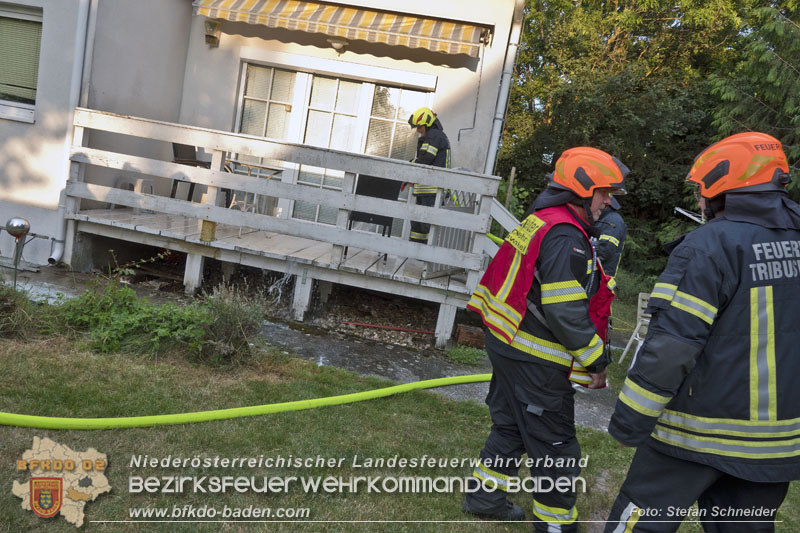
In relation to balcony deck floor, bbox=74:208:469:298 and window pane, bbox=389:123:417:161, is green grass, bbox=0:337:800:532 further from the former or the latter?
window pane, bbox=389:123:417:161

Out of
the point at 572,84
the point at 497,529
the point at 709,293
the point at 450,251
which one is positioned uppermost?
the point at 572,84

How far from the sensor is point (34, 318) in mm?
4387

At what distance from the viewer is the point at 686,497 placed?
6.80 feet

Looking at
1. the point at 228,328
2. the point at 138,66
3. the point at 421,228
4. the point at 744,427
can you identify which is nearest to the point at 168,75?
the point at 138,66

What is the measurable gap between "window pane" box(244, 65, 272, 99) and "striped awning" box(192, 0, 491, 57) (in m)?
1.01

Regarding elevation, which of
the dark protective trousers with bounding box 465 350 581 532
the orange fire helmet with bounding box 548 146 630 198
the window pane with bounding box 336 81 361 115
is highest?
the window pane with bounding box 336 81 361 115

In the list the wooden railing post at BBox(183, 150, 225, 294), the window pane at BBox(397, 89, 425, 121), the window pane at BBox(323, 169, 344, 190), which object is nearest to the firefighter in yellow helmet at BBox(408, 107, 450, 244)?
the window pane at BBox(397, 89, 425, 121)

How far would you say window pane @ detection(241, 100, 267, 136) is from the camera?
827 cm

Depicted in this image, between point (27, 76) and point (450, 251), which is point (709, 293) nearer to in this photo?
point (450, 251)

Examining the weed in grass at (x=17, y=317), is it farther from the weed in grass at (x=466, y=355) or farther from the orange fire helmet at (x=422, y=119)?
the orange fire helmet at (x=422, y=119)

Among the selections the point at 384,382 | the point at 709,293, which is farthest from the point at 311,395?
the point at 709,293

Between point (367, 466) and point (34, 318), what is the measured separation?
2.94 m

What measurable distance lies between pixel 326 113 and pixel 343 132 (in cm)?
37

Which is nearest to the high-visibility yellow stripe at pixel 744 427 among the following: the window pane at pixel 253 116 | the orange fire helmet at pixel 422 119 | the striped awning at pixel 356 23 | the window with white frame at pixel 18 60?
the orange fire helmet at pixel 422 119
